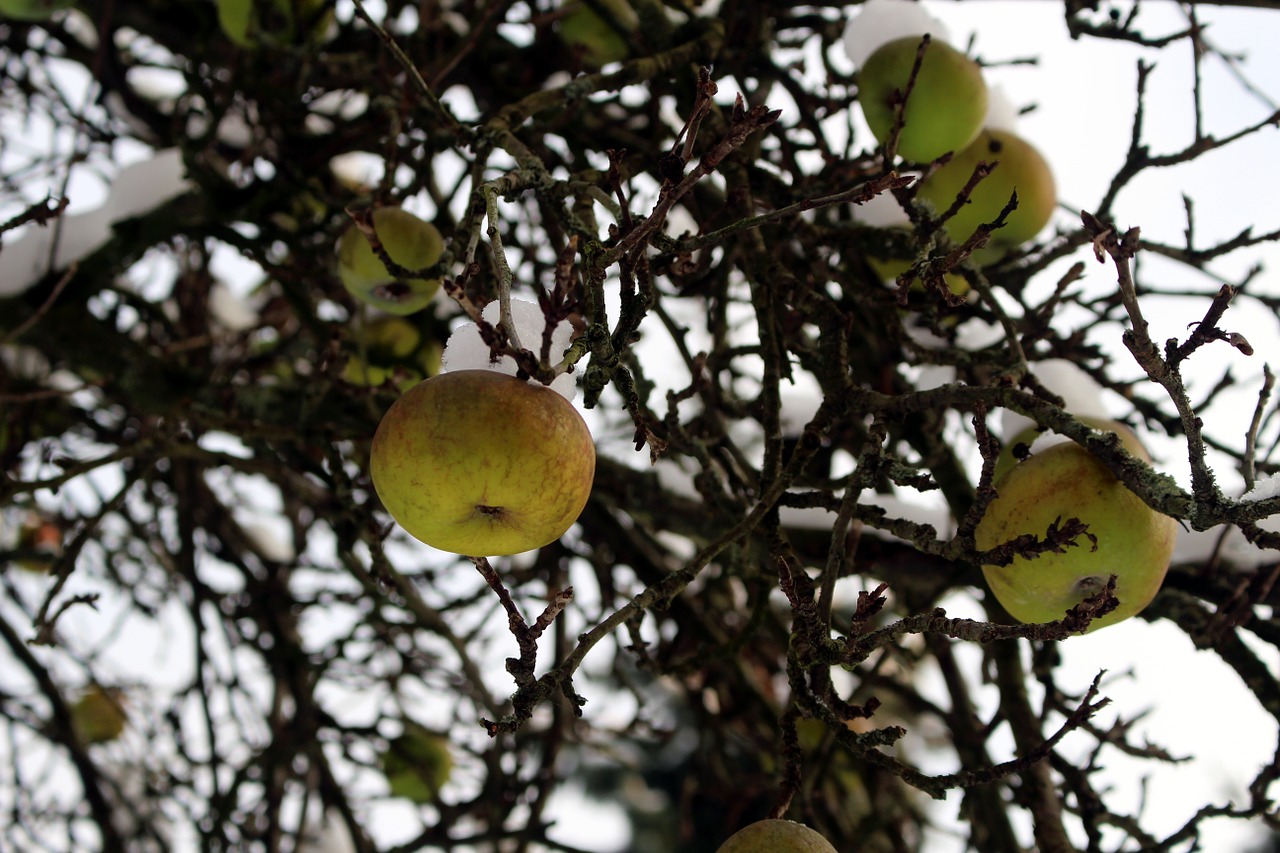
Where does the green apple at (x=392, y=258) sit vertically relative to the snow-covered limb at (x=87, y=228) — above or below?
below

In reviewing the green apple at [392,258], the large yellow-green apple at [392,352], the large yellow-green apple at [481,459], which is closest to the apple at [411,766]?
the large yellow-green apple at [392,352]

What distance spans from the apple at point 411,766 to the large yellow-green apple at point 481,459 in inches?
90.4

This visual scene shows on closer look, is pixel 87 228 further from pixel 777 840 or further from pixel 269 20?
pixel 777 840

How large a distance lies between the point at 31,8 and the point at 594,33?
68.1 inches

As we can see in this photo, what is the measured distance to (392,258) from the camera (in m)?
2.05

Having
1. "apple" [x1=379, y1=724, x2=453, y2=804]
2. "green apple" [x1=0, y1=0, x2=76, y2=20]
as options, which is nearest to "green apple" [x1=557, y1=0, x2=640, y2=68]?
"green apple" [x1=0, y1=0, x2=76, y2=20]

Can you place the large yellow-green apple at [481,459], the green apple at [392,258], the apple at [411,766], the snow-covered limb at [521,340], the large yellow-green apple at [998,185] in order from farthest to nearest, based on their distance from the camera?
the apple at [411,766]
the large yellow-green apple at [998,185]
the green apple at [392,258]
the snow-covered limb at [521,340]
the large yellow-green apple at [481,459]

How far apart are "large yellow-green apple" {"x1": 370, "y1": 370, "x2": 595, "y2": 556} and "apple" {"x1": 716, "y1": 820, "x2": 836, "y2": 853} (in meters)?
0.53

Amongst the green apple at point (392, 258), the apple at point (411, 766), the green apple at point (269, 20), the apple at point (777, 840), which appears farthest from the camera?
the apple at point (411, 766)

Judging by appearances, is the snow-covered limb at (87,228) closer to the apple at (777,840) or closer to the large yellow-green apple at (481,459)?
the large yellow-green apple at (481,459)

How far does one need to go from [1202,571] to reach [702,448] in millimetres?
1228

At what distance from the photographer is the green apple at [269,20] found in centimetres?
265

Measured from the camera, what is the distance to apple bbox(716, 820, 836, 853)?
4.48 feet

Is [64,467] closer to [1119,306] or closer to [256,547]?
[256,547]
